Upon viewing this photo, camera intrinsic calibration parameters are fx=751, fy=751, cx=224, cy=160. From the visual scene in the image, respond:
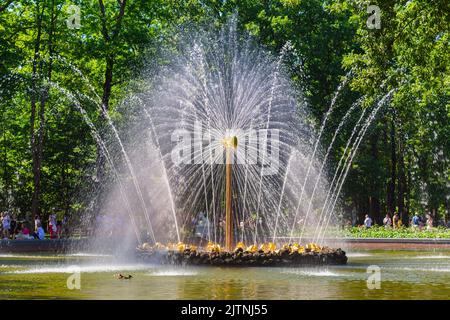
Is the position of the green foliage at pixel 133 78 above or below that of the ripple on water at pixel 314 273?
above

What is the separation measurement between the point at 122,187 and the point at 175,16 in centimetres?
1131

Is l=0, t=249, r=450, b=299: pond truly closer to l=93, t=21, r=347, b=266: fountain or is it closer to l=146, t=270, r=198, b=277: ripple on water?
l=146, t=270, r=198, b=277: ripple on water

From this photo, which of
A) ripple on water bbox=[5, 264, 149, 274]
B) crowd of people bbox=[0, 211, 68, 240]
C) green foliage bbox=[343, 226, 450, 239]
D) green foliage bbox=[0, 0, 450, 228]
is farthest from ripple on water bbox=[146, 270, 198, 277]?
green foliage bbox=[343, 226, 450, 239]

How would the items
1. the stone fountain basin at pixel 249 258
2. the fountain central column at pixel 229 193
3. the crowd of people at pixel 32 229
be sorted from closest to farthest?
the stone fountain basin at pixel 249 258 < the fountain central column at pixel 229 193 < the crowd of people at pixel 32 229

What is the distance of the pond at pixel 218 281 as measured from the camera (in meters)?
12.7

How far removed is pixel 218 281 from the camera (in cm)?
1514

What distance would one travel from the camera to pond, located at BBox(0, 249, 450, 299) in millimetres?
12688
